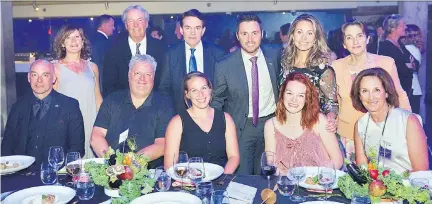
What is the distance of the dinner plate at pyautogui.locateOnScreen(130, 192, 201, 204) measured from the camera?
7.06ft

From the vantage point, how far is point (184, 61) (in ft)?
13.0

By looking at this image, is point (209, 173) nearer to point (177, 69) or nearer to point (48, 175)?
point (48, 175)

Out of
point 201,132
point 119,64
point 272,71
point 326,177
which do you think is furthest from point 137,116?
point 326,177

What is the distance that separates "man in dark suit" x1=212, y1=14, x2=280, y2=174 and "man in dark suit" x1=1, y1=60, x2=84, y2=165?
1.15 m

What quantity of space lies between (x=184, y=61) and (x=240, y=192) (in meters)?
1.96

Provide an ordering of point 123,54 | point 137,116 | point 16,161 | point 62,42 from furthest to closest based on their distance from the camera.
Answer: point 123,54 < point 62,42 < point 137,116 < point 16,161

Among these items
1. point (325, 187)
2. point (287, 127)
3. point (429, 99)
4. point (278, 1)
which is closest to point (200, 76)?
point (287, 127)

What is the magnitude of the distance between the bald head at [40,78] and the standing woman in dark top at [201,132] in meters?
1.06

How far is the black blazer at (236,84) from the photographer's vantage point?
11.9ft

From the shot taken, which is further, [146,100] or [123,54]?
[123,54]

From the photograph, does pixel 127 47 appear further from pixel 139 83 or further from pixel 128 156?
pixel 128 156

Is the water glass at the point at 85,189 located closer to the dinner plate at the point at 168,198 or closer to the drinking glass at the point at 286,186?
the dinner plate at the point at 168,198

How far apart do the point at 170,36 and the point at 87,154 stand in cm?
589

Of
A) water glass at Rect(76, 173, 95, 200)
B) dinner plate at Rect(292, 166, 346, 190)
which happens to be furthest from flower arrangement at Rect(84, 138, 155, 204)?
dinner plate at Rect(292, 166, 346, 190)
